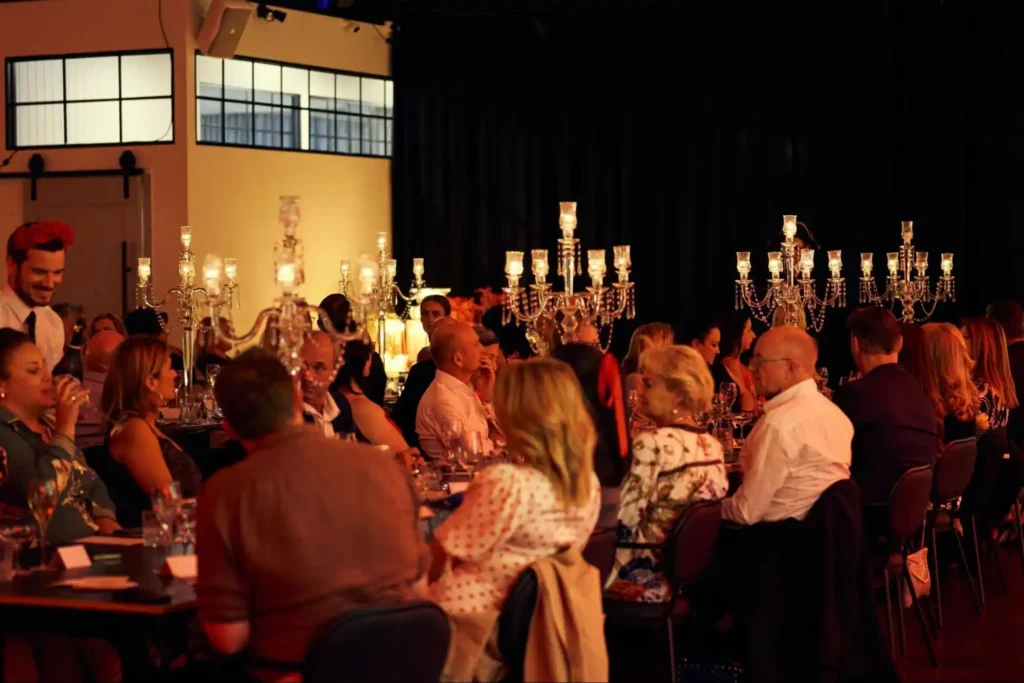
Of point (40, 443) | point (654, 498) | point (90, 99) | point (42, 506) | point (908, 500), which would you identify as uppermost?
point (90, 99)

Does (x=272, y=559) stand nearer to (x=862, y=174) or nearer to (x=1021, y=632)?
(x=1021, y=632)

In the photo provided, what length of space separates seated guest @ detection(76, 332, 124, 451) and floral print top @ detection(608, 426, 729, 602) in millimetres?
3456

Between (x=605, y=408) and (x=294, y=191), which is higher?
(x=294, y=191)

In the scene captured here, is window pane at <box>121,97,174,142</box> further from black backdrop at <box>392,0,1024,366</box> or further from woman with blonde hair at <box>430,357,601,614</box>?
woman with blonde hair at <box>430,357,601,614</box>

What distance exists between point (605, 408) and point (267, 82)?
10.2 metres

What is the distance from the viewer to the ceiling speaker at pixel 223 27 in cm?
1378

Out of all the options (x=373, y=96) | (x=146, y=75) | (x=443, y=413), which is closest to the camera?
(x=443, y=413)

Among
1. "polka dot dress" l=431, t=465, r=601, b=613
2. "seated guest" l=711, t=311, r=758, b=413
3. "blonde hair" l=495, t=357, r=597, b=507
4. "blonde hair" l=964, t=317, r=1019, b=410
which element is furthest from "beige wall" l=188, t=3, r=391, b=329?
"polka dot dress" l=431, t=465, r=601, b=613

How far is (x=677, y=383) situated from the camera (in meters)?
5.60

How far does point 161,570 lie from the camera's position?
4.34 m

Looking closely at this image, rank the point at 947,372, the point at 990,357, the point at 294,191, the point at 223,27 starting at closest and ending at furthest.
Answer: the point at 947,372 < the point at 990,357 < the point at 223,27 < the point at 294,191

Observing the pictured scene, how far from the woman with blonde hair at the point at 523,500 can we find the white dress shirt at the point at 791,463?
1239 mm

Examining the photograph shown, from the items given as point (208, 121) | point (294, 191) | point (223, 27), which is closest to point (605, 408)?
point (223, 27)

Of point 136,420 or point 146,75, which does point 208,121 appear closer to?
point 146,75
